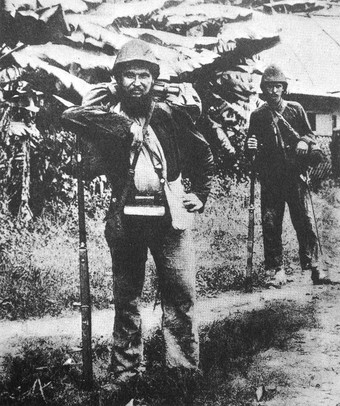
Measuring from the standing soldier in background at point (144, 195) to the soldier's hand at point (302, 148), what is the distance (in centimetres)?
71

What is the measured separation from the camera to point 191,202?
3148 millimetres

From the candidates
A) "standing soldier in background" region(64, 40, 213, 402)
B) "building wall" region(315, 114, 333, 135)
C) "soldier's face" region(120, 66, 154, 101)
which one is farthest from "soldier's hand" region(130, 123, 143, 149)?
"building wall" region(315, 114, 333, 135)

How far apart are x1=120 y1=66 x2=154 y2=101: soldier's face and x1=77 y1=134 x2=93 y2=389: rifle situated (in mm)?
392

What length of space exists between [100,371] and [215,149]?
1.54m

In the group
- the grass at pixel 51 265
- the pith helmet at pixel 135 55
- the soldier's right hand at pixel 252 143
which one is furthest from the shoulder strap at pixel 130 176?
the soldier's right hand at pixel 252 143

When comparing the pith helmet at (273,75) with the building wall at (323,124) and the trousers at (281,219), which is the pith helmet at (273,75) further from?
the trousers at (281,219)

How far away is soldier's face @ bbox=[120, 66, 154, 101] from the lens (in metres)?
3.00

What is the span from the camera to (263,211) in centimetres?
355

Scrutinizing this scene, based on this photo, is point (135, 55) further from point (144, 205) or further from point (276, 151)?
point (276, 151)

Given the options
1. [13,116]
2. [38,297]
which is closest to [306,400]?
[38,297]

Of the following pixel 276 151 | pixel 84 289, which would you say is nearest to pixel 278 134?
pixel 276 151

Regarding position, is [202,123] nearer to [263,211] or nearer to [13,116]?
[263,211]

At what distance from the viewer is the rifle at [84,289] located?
302cm

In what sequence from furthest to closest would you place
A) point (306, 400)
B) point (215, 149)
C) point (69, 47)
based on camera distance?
point (215, 149), point (69, 47), point (306, 400)
